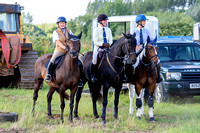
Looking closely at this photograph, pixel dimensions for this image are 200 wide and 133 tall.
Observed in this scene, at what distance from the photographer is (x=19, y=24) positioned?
53.8 ft

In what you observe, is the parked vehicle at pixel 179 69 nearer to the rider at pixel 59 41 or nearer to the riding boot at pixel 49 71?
the rider at pixel 59 41

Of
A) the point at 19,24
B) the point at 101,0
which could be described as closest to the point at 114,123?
the point at 19,24

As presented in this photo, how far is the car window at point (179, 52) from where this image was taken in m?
12.7

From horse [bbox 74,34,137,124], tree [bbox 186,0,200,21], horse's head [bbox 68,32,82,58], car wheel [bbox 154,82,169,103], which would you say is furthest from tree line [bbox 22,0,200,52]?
horse's head [bbox 68,32,82,58]

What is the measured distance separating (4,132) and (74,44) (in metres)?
2.46

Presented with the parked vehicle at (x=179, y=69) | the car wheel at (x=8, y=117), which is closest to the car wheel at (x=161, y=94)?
the parked vehicle at (x=179, y=69)

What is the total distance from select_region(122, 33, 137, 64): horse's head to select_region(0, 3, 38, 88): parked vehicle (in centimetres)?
669

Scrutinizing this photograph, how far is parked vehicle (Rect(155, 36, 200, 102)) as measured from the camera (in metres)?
11.7

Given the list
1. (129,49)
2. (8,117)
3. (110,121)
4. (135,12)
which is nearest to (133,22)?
(110,121)

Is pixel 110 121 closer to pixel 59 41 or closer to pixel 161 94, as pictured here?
pixel 59 41

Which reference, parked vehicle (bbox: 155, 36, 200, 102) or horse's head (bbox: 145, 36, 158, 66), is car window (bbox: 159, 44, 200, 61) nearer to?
parked vehicle (bbox: 155, 36, 200, 102)

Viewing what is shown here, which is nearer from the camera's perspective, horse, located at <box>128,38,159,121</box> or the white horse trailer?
horse, located at <box>128,38,159,121</box>

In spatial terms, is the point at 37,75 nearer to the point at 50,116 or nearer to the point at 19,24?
the point at 50,116

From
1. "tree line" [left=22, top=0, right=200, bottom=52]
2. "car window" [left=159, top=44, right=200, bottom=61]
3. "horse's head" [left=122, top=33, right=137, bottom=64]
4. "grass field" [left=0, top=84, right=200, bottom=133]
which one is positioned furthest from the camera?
"tree line" [left=22, top=0, right=200, bottom=52]
